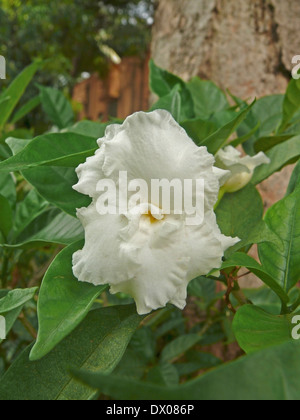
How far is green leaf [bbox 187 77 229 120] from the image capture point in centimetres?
73

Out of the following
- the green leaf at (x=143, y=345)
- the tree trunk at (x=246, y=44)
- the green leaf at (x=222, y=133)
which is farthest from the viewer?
the tree trunk at (x=246, y=44)

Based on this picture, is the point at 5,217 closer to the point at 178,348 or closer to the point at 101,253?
the point at 101,253

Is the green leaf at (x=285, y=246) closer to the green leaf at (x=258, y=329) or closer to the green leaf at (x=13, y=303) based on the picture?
the green leaf at (x=258, y=329)

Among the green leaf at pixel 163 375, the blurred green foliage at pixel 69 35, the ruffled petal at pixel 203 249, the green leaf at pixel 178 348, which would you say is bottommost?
the blurred green foliage at pixel 69 35

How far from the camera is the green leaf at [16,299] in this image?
14.4 inches

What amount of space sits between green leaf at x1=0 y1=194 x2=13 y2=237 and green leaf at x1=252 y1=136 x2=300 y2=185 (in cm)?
32

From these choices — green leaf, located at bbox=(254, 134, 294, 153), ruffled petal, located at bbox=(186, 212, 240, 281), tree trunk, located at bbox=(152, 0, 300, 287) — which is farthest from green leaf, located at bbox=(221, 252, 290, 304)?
tree trunk, located at bbox=(152, 0, 300, 287)

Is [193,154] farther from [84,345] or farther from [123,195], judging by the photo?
[84,345]

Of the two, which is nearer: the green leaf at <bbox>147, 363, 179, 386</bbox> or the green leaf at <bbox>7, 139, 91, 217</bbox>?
the green leaf at <bbox>7, 139, 91, 217</bbox>

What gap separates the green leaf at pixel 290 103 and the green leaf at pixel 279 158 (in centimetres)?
7

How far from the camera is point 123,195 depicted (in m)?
0.37

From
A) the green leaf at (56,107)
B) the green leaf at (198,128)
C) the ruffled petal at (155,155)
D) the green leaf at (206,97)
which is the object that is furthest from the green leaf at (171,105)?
the green leaf at (56,107)

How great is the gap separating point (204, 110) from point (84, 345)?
47 cm

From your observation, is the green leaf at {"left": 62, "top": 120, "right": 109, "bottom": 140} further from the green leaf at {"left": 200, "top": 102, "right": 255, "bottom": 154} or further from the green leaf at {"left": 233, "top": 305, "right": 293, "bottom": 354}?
the green leaf at {"left": 233, "top": 305, "right": 293, "bottom": 354}
